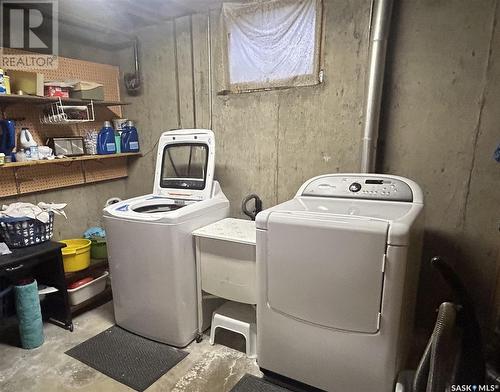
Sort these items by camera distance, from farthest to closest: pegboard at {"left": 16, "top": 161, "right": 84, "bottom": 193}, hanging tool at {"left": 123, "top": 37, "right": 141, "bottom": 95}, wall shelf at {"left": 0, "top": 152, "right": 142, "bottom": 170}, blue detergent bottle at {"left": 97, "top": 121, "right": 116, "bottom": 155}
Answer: hanging tool at {"left": 123, "top": 37, "right": 141, "bottom": 95} → blue detergent bottle at {"left": 97, "top": 121, "right": 116, "bottom": 155} → pegboard at {"left": 16, "top": 161, "right": 84, "bottom": 193} → wall shelf at {"left": 0, "top": 152, "right": 142, "bottom": 170}

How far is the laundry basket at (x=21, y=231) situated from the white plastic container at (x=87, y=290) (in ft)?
1.59

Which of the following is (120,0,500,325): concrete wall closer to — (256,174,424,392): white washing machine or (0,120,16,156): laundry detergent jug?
(256,174,424,392): white washing machine

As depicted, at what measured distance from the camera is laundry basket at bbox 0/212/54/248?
1974 millimetres

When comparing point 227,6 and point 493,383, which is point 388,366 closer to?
point 493,383

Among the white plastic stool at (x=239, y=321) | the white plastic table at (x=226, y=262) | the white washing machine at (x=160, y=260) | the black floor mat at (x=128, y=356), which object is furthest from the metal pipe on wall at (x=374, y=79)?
the black floor mat at (x=128, y=356)

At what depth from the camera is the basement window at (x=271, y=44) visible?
2121 millimetres

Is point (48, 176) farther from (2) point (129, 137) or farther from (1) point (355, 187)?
(1) point (355, 187)

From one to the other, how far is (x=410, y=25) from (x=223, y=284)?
1.93 metres

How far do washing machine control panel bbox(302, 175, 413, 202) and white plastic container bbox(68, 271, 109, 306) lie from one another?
1816 mm

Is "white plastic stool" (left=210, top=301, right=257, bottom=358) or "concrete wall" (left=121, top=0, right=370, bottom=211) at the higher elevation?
"concrete wall" (left=121, top=0, right=370, bottom=211)

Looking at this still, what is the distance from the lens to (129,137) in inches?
117

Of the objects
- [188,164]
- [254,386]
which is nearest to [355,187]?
[254,386]

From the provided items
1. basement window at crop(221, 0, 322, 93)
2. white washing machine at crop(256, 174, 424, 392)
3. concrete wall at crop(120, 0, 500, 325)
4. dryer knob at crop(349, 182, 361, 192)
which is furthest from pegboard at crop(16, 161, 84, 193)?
dryer knob at crop(349, 182, 361, 192)

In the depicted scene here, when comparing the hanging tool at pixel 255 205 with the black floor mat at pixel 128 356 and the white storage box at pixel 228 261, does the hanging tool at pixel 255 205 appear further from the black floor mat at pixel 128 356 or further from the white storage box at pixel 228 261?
the black floor mat at pixel 128 356
